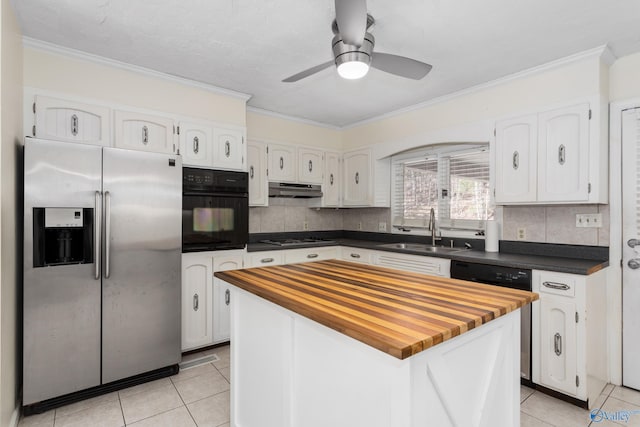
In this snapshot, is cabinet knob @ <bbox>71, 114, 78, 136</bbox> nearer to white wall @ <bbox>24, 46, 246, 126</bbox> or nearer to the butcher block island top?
white wall @ <bbox>24, 46, 246, 126</bbox>

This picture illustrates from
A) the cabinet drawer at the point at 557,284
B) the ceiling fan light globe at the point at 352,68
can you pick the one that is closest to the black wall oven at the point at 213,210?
the ceiling fan light globe at the point at 352,68

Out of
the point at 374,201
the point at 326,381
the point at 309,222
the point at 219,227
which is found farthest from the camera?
the point at 309,222

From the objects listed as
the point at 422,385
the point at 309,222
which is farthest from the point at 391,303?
the point at 309,222

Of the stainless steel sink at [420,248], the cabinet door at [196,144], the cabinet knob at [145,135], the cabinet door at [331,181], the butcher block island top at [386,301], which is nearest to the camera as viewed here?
the butcher block island top at [386,301]

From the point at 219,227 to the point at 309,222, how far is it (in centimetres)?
172

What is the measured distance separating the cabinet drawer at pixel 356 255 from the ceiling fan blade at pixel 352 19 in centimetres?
257

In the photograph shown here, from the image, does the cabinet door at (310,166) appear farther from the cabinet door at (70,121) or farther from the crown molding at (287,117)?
the cabinet door at (70,121)

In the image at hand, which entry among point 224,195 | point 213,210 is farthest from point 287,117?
point 213,210

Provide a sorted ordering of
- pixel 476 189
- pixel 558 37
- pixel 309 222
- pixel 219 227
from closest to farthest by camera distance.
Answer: pixel 558 37 → pixel 219 227 → pixel 476 189 → pixel 309 222

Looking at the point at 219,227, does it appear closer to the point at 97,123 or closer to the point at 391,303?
the point at 97,123

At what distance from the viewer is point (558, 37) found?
89.1 inches

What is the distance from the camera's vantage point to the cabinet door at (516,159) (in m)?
2.71

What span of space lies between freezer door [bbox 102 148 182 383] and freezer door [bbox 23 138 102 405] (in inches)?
3.1

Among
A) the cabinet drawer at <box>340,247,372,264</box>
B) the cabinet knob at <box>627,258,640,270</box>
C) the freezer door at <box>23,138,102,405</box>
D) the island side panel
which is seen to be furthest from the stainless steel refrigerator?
the cabinet knob at <box>627,258,640,270</box>
